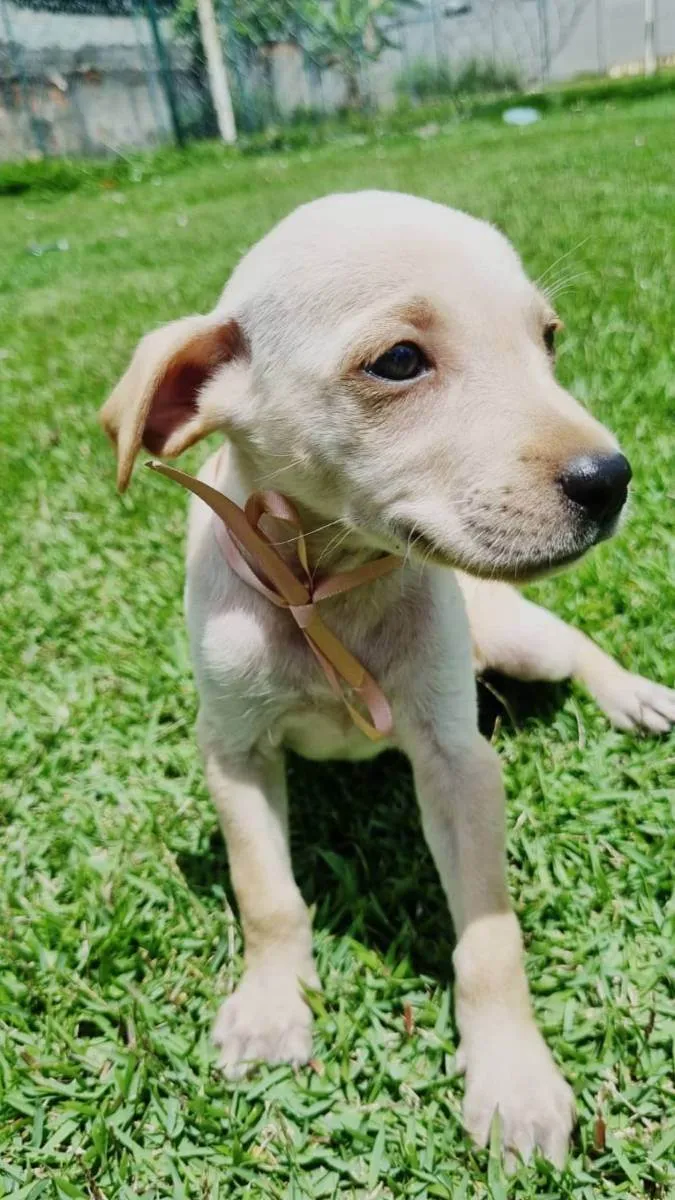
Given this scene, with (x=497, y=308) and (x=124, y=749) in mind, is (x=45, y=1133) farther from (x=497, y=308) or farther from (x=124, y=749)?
(x=497, y=308)

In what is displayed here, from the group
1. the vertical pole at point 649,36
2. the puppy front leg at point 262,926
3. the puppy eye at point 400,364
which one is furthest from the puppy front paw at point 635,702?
the vertical pole at point 649,36

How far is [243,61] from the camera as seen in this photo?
22234 mm

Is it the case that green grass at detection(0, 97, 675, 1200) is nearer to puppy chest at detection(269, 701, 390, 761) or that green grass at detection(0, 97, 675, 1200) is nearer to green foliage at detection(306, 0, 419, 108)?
puppy chest at detection(269, 701, 390, 761)

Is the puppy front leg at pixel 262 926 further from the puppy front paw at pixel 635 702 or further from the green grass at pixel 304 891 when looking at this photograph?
the puppy front paw at pixel 635 702

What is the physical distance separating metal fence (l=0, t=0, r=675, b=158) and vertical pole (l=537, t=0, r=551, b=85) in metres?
0.04

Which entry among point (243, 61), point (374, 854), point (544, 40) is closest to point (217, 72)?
point (243, 61)

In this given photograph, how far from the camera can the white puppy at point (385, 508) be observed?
6.72 feet

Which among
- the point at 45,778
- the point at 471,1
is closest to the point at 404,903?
the point at 45,778

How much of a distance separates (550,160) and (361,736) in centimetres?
1204

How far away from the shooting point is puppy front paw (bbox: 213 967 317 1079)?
2316mm

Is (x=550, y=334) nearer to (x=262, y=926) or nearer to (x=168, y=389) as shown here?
(x=168, y=389)

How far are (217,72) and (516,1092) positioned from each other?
22.9m

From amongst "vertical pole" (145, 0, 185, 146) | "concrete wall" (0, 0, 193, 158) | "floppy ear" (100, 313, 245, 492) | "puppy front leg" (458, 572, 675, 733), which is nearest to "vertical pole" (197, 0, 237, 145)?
"concrete wall" (0, 0, 193, 158)

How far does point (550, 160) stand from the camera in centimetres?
1284
